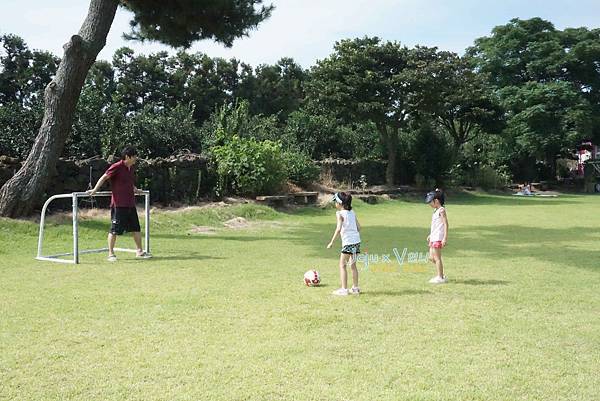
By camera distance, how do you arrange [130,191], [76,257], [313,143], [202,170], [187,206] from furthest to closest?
[313,143]
[202,170]
[187,206]
[130,191]
[76,257]

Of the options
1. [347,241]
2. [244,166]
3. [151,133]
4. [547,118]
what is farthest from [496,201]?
[347,241]

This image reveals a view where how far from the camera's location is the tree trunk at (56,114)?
12.7 meters

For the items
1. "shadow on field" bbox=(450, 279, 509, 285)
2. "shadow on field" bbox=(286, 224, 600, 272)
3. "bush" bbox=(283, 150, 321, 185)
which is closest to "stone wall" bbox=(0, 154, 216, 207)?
"shadow on field" bbox=(286, 224, 600, 272)

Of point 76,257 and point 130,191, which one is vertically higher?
point 130,191

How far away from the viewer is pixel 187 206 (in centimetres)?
1697

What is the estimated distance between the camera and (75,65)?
13055 mm

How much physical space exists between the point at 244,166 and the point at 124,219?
364 inches

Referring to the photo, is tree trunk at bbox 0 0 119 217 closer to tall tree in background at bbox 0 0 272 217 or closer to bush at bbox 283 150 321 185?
tall tree in background at bbox 0 0 272 217

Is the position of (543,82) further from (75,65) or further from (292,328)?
(292,328)

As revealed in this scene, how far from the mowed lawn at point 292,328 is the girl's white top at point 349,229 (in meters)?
0.66

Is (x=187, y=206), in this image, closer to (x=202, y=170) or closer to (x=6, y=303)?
(x=202, y=170)

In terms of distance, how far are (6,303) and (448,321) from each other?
4.41 metres

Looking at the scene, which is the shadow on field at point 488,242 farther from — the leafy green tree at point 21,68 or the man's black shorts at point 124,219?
the leafy green tree at point 21,68

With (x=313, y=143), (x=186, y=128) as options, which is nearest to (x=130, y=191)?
(x=186, y=128)
